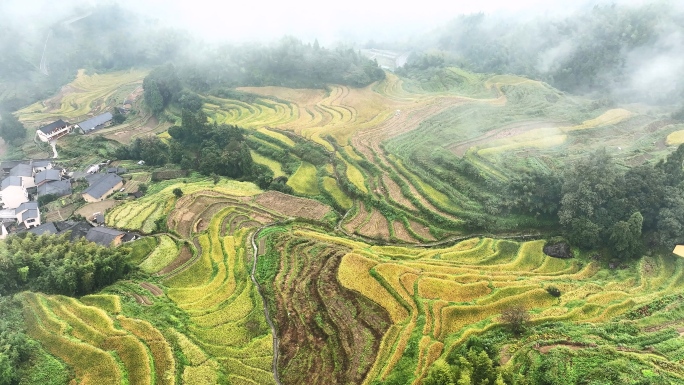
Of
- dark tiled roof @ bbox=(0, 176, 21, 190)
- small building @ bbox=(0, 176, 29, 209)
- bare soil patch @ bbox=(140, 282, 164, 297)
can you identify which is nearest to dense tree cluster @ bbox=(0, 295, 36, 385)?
bare soil patch @ bbox=(140, 282, 164, 297)

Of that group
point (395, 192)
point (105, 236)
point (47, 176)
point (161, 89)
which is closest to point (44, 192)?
point (47, 176)

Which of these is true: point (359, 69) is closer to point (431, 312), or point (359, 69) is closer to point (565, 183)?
point (565, 183)

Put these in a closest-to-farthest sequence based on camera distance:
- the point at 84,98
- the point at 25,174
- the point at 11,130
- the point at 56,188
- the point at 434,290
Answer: the point at 434,290, the point at 56,188, the point at 25,174, the point at 11,130, the point at 84,98

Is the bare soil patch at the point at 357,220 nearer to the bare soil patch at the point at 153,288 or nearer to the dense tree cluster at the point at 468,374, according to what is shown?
the bare soil patch at the point at 153,288

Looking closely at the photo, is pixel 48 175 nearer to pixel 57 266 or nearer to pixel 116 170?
pixel 116 170

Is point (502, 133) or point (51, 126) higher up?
point (502, 133)

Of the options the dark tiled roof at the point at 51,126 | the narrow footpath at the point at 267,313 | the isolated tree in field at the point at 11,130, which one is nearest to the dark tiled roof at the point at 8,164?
the dark tiled roof at the point at 51,126

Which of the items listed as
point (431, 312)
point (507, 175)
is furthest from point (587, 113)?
point (431, 312)
